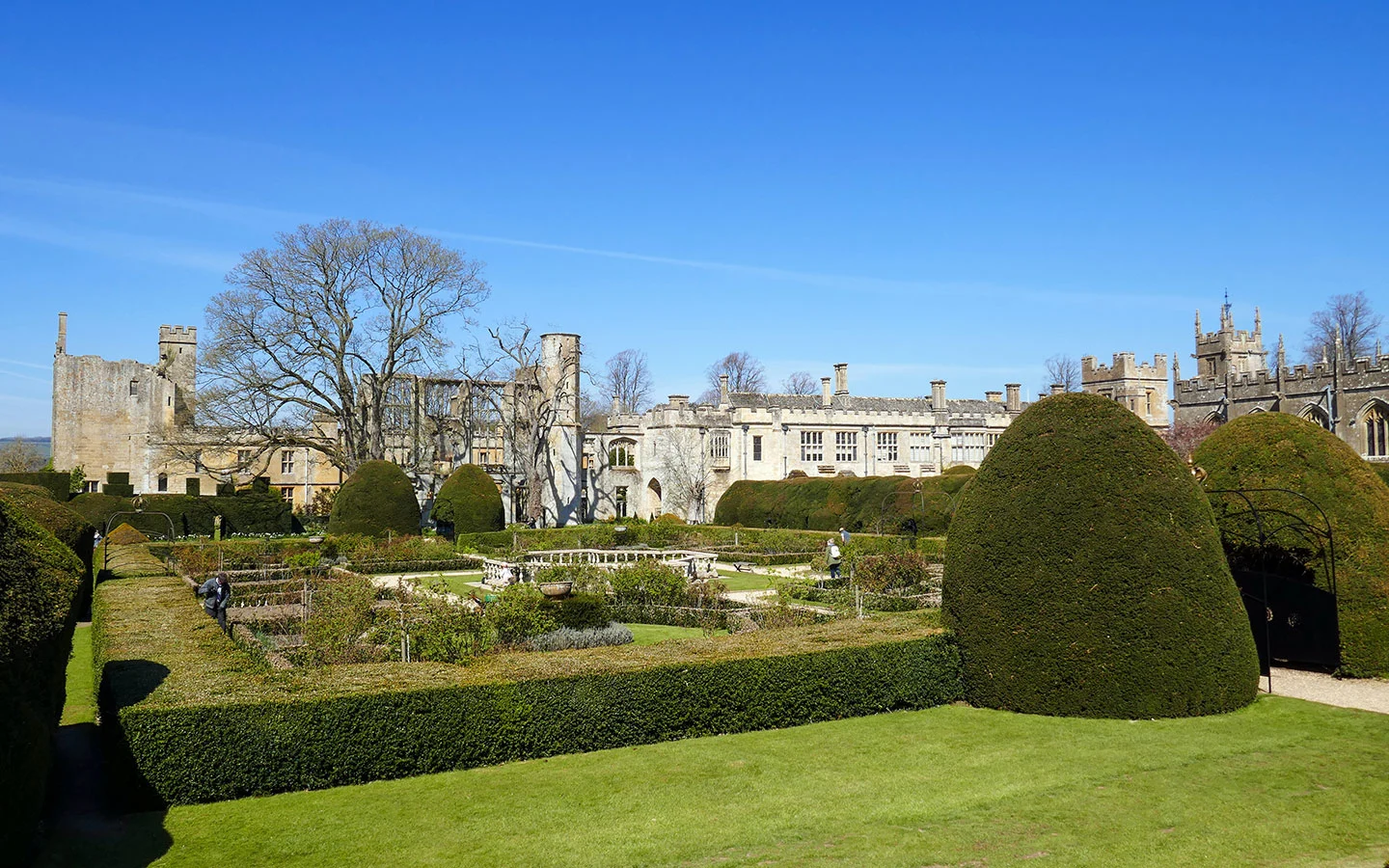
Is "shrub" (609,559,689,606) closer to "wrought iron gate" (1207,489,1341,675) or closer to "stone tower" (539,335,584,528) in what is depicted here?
"wrought iron gate" (1207,489,1341,675)

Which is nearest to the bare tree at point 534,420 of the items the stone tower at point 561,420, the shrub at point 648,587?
the stone tower at point 561,420

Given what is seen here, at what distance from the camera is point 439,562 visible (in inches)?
1013

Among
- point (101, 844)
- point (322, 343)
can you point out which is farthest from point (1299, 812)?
point (322, 343)

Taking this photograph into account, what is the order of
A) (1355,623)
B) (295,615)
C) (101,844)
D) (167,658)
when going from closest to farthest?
(101,844) → (167,658) → (1355,623) → (295,615)

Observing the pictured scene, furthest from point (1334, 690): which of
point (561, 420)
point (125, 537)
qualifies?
point (561, 420)

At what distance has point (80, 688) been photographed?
1155cm

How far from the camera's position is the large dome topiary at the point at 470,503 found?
33.4 meters

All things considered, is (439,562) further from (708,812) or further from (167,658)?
(708,812)

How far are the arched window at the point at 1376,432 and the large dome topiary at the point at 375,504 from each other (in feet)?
98.7

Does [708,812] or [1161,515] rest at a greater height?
[1161,515]

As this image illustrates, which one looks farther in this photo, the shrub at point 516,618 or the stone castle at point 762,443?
the stone castle at point 762,443

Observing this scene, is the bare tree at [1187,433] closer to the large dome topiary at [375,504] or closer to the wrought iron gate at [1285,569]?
the large dome topiary at [375,504]

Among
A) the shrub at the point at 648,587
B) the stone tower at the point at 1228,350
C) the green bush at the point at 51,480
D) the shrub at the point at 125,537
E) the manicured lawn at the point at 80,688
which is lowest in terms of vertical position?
the manicured lawn at the point at 80,688

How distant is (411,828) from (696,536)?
85.5 ft
